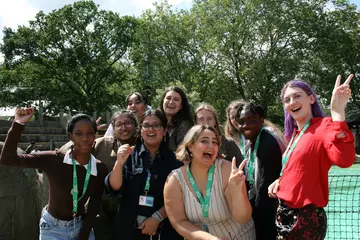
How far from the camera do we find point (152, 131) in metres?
3.55

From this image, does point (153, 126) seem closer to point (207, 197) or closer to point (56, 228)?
point (207, 197)

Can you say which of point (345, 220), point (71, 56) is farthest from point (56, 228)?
point (71, 56)

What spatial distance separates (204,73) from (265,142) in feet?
90.4

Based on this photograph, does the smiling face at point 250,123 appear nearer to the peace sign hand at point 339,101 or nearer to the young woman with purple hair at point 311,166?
the young woman with purple hair at point 311,166

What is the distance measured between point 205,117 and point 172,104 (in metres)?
0.46

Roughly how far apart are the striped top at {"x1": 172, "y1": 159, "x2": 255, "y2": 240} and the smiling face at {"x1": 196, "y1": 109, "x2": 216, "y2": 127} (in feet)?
4.76

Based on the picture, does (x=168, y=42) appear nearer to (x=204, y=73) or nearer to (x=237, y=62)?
(x=204, y=73)

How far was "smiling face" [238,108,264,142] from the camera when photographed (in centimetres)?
344

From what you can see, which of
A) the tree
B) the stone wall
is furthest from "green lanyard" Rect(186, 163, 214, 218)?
the tree

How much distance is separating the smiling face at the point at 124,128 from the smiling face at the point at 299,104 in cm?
169

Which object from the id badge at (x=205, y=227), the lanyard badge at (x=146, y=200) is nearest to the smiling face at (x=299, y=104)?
the id badge at (x=205, y=227)

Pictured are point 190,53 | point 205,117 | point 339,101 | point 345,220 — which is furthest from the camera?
point 190,53

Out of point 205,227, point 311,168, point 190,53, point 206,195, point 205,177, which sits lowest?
point 205,227

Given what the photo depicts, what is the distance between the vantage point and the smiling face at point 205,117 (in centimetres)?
442
